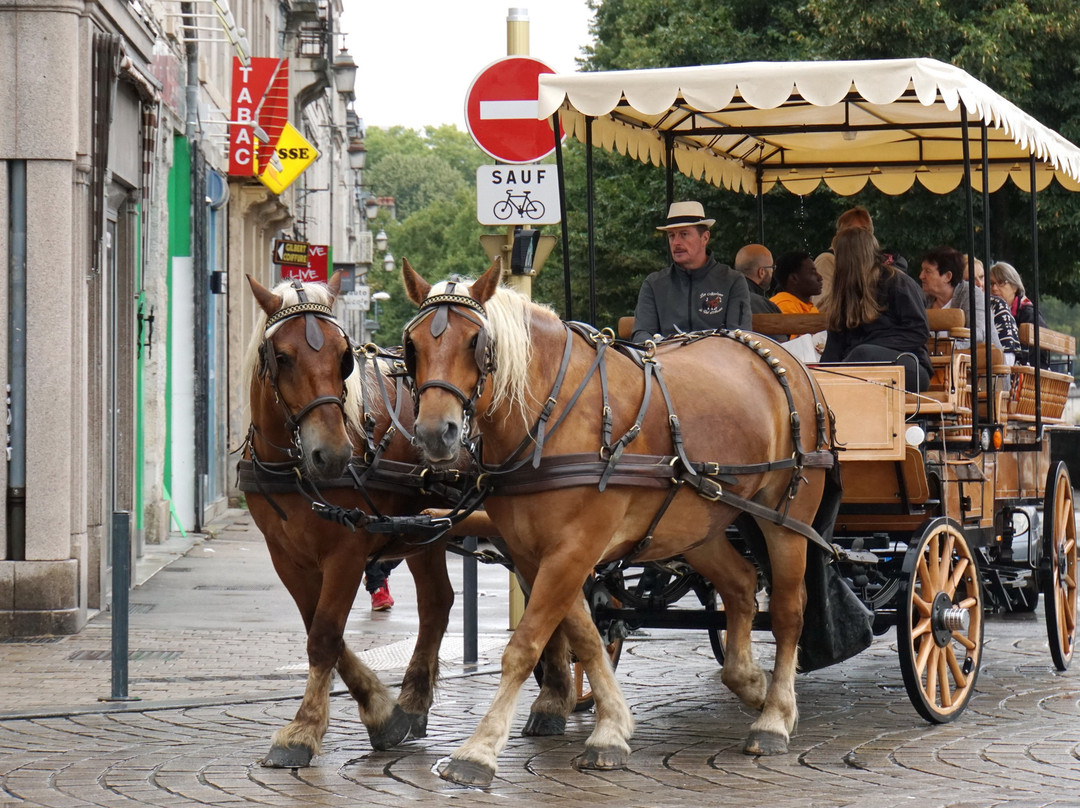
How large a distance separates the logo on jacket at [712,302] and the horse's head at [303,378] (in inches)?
89.0

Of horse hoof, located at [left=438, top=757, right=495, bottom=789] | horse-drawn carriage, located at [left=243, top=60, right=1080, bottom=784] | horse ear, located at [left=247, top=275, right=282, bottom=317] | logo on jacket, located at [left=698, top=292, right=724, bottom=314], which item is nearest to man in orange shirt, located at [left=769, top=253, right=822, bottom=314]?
horse-drawn carriage, located at [left=243, top=60, right=1080, bottom=784]

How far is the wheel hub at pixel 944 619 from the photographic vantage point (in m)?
7.73

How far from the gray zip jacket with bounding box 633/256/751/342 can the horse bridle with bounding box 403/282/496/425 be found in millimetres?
2225

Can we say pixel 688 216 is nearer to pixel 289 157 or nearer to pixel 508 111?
pixel 508 111

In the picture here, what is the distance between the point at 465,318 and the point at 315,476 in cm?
95

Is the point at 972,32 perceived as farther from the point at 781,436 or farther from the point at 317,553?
the point at 317,553

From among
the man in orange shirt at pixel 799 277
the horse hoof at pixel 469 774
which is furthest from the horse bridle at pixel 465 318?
the man in orange shirt at pixel 799 277

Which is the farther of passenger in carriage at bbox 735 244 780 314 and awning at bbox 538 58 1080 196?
passenger in carriage at bbox 735 244 780 314

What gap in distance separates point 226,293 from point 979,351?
50.9 feet

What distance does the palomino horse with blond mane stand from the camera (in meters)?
6.43

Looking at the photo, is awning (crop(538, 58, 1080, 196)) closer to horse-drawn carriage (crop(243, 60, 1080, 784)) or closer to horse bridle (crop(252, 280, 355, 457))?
horse-drawn carriage (crop(243, 60, 1080, 784))

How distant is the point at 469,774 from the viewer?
6.01 m

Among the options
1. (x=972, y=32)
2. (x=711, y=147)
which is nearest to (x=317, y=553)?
(x=711, y=147)

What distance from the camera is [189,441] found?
19156 mm
